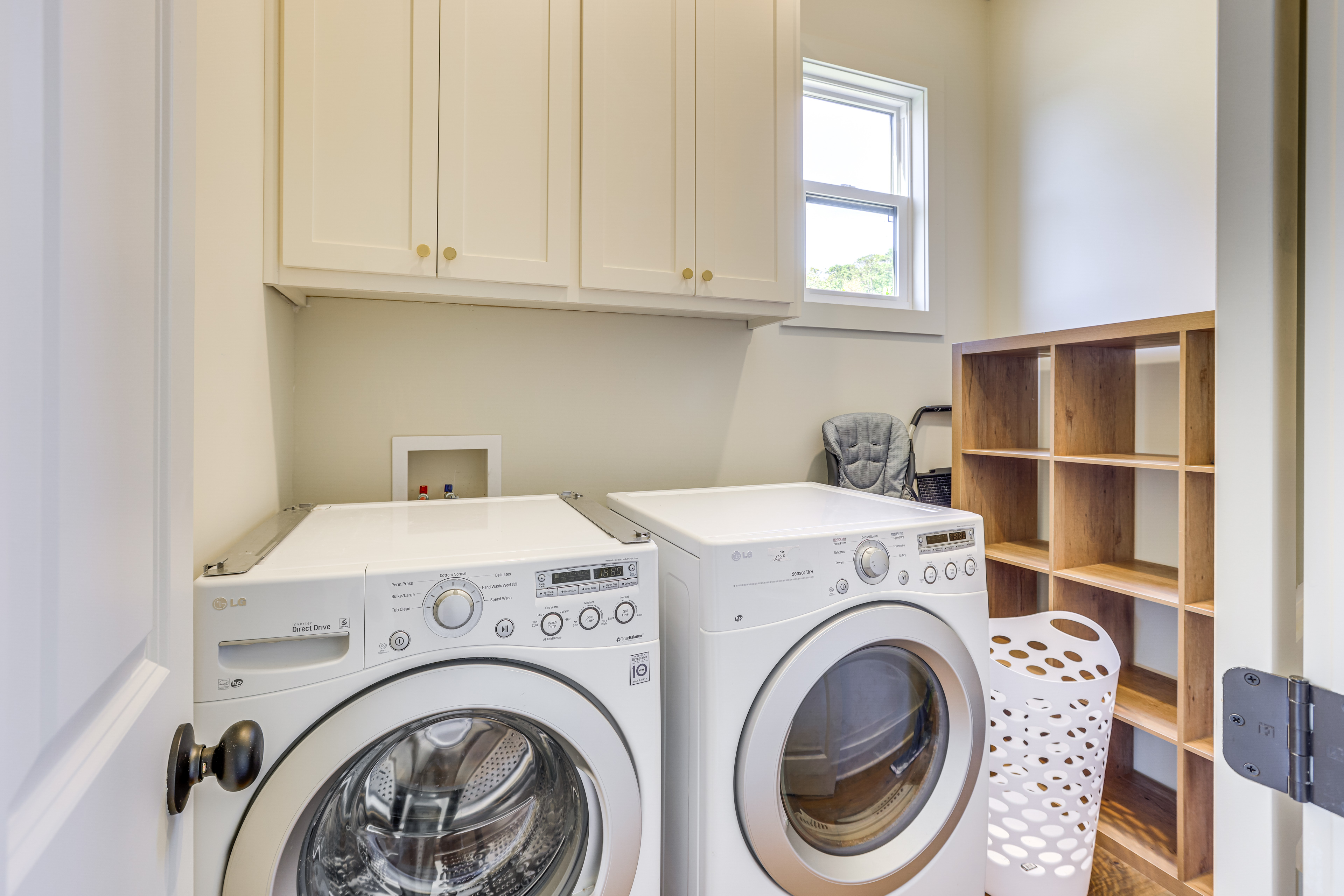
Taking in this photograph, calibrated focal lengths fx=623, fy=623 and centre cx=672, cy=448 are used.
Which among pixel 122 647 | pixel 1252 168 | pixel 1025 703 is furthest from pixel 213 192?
pixel 1025 703

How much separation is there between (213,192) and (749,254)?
1195 millimetres

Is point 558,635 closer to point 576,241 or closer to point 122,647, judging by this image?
point 122,647

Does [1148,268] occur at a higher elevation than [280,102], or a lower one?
lower

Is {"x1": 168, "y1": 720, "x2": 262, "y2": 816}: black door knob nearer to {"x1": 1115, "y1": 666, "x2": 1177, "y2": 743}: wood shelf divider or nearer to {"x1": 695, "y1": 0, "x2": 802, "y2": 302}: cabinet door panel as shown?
{"x1": 695, "y1": 0, "x2": 802, "y2": 302}: cabinet door panel

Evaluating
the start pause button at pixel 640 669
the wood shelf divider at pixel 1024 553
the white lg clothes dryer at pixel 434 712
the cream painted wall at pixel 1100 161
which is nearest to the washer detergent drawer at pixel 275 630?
the white lg clothes dryer at pixel 434 712

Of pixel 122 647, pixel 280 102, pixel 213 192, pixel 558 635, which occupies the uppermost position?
pixel 280 102

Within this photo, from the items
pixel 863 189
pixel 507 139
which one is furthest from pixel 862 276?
pixel 507 139

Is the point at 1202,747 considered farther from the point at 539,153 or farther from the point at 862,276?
the point at 539,153

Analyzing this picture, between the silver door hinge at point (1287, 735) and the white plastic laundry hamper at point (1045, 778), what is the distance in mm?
1058

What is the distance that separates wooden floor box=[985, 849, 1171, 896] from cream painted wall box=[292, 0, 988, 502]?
1325mm

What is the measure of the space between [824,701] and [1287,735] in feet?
2.71

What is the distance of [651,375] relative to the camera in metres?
1.99

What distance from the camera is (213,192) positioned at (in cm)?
101

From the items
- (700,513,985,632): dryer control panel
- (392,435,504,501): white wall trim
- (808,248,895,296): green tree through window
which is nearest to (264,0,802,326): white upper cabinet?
(392,435,504,501): white wall trim
